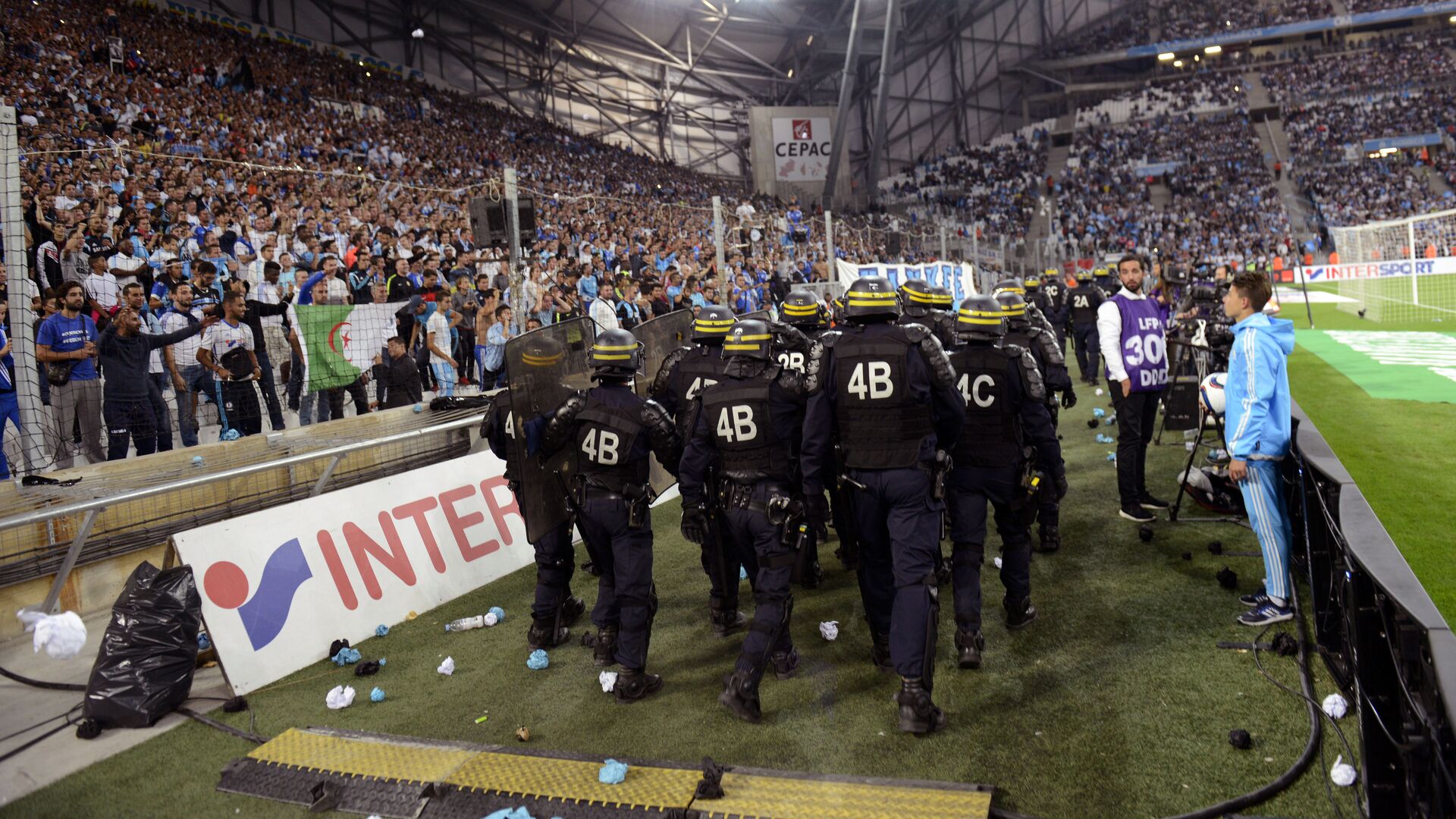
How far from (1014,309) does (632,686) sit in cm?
395

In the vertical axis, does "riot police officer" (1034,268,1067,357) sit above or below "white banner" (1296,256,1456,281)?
below

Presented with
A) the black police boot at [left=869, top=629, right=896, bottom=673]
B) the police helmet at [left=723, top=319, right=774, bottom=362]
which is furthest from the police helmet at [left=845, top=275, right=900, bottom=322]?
the black police boot at [left=869, top=629, right=896, bottom=673]

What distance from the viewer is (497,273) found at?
12.6 m

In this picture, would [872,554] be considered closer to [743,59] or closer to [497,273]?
[497,273]

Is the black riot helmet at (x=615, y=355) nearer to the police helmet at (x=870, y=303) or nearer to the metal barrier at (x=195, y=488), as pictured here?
the police helmet at (x=870, y=303)

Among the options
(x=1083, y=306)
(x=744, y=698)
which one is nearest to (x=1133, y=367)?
(x=744, y=698)

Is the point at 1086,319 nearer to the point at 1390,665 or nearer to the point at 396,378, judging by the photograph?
the point at 396,378

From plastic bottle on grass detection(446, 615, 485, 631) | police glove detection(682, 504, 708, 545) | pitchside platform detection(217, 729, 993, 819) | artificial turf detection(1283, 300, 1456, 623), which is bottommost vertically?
pitchside platform detection(217, 729, 993, 819)

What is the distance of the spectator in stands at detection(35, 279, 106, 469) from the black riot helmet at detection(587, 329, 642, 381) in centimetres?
522

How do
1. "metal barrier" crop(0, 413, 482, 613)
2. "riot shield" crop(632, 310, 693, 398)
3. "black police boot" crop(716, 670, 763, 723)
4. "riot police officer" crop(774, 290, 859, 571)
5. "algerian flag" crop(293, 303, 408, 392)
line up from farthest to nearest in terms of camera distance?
"riot shield" crop(632, 310, 693, 398) → "algerian flag" crop(293, 303, 408, 392) → "riot police officer" crop(774, 290, 859, 571) → "metal barrier" crop(0, 413, 482, 613) → "black police boot" crop(716, 670, 763, 723)

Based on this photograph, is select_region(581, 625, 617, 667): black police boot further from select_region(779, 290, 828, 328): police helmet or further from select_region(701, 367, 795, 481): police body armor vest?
select_region(779, 290, 828, 328): police helmet

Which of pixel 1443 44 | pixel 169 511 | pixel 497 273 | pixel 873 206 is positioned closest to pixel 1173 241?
pixel 873 206

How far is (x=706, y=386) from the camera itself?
5.72m

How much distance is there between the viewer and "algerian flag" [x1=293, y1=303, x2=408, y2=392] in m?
8.48
